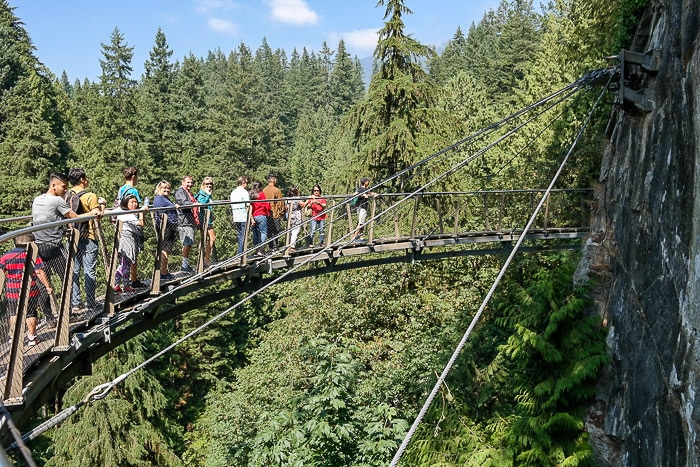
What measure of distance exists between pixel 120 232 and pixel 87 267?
47 centimetres

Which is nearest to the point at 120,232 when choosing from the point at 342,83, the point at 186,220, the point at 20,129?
the point at 186,220

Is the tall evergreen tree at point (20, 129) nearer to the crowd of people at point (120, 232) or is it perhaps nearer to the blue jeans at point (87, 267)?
the crowd of people at point (120, 232)

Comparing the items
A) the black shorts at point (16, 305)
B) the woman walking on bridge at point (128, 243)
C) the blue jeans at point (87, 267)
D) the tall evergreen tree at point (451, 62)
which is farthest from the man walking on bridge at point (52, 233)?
the tall evergreen tree at point (451, 62)

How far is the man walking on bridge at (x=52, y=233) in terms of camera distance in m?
4.86

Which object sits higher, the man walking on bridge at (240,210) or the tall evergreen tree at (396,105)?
the tall evergreen tree at (396,105)

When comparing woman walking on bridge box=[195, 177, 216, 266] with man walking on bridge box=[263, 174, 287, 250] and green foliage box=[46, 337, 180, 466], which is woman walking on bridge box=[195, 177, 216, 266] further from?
green foliage box=[46, 337, 180, 466]

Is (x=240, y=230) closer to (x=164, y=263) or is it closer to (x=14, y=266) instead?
(x=164, y=263)

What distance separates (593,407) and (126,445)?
16.2 meters

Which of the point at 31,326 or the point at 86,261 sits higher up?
the point at 86,261

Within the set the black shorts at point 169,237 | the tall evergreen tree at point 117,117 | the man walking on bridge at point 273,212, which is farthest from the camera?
the tall evergreen tree at point 117,117

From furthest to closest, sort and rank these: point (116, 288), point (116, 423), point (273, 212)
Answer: point (116, 423)
point (273, 212)
point (116, 288)

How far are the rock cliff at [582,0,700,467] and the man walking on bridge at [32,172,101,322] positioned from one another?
19.0 ft

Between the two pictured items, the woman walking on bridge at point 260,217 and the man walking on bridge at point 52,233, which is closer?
the man walking on bridge at point 52,233

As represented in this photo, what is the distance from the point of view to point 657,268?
23.5 feet
